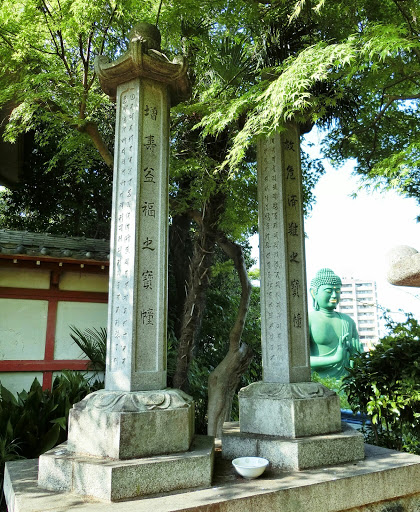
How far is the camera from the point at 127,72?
401 centimetres

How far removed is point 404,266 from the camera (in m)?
5.50

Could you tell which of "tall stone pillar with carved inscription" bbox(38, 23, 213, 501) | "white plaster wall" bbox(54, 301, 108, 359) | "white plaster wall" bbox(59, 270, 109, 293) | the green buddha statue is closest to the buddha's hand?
the green buddha statue

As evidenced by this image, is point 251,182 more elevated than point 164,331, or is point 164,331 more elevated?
point 251,182

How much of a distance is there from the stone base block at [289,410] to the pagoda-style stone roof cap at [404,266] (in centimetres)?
224

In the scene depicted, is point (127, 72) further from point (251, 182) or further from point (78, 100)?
point (251, 182)

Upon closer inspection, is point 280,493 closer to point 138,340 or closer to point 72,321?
point 138,340

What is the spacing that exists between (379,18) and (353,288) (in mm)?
25463

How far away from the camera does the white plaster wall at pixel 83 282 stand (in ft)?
27.4

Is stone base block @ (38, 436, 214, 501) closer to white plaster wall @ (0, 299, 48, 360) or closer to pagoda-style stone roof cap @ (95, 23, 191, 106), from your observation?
pagoda-style stone roof cap @ (95, 23, 191, 106)

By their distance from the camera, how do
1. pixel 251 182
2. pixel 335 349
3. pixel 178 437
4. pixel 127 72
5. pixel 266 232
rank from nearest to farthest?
pixel 178 437, pixel 127 72, pixel 266 232, pixel 251 182, pixel 335 349

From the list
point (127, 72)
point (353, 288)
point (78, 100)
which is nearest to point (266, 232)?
point (127, 72)

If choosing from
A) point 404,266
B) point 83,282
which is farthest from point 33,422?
point 404,266

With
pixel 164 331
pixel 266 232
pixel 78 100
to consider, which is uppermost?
pixel 78 100

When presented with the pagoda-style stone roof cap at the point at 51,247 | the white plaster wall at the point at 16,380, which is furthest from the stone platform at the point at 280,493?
the pagoda-style stone roof cap at the point at 51,247
